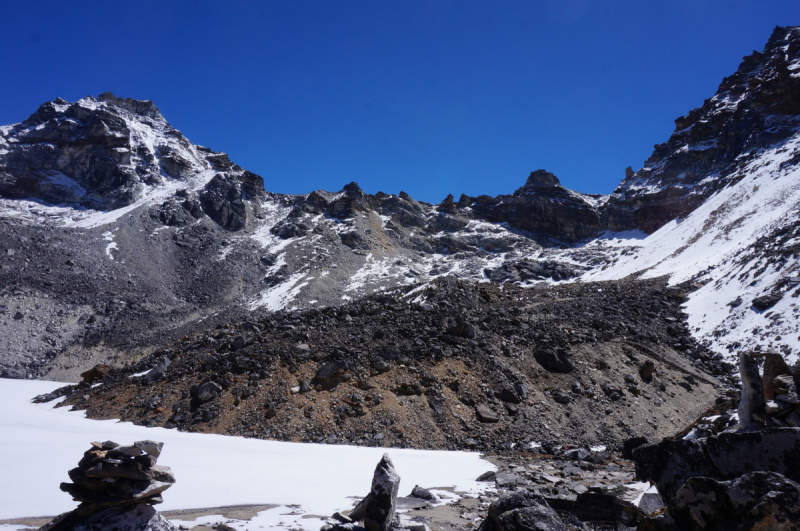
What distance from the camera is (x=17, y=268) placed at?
53250mm

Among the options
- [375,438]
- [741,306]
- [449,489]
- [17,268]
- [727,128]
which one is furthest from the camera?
[727,128]

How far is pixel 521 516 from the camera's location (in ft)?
18.9

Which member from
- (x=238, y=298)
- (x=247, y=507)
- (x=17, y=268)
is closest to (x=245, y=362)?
(x=247, y=507)

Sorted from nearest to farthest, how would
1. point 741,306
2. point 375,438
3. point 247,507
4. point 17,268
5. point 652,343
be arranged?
point 247,507 < point 375,438 < point 652,343 < point 741,306 < point 17,268

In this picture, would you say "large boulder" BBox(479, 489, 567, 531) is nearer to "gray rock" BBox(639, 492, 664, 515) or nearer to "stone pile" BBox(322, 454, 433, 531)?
"stone pile" BBox(322, 454, 433, 531)

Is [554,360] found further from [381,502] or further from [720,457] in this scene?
[381,502]

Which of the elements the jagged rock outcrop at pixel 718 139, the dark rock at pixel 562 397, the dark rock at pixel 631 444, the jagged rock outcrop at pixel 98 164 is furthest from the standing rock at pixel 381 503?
the jagged rock outcrop at pixel 98 164

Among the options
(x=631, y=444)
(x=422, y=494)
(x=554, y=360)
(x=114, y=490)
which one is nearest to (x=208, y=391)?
(x=422, y=494)

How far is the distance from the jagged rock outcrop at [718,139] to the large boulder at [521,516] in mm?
82338

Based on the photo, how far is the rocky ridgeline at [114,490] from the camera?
582cm

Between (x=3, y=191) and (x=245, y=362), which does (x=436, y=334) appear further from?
(x=3, y=191)

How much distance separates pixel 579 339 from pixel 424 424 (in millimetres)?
10618

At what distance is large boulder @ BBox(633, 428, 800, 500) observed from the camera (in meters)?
6.21

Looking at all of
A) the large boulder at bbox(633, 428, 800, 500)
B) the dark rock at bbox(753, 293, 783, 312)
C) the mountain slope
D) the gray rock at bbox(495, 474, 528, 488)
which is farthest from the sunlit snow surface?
the dark rock at bbox(753, 293, 783, 312)
